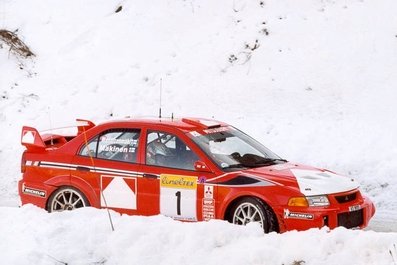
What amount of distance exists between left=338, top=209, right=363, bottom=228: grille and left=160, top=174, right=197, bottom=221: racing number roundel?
5.25ft

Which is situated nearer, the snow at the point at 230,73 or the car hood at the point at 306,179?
the car hood at the point at 306,179

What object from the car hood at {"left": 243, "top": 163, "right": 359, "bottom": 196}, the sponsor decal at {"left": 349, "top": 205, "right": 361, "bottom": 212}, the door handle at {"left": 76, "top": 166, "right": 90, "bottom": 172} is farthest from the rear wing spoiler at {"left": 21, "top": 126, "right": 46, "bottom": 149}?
the sponsor decal at {"left": 349, "top": 205, "right": 361, "bottom": 212}

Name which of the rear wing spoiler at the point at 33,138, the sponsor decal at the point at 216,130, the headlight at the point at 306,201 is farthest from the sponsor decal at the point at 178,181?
the rear wing spoiler at the point at 33,138

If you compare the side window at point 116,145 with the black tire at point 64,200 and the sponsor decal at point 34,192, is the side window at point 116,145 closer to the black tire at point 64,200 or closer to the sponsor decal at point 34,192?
the black tire at point 64,200

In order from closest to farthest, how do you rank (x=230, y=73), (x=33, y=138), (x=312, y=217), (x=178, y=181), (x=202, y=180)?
(x=312, y=217), (x=202, y=180), (x=178, y=181), (x=33, y=138), (x=230, y=73)

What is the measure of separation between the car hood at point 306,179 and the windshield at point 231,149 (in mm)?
266

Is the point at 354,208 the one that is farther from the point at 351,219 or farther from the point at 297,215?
the point at 297,215

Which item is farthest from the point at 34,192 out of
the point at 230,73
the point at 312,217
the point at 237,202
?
the point at 230,73

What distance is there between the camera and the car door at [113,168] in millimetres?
8289

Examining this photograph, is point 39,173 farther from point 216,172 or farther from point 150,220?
point 150,220

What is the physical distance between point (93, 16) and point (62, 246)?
14.4 m

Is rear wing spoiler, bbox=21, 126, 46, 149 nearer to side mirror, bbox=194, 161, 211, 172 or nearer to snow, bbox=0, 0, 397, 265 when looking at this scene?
snow, bbox=0, 0, 397, 265

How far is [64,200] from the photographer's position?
28.5ft

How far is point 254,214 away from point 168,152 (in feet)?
4.47
